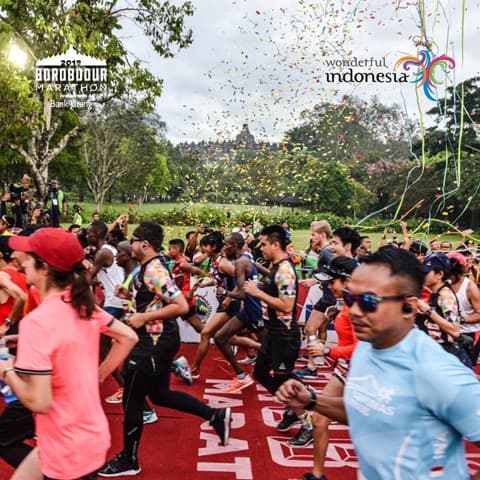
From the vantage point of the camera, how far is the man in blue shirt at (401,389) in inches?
67.7

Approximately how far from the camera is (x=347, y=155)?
164 feet

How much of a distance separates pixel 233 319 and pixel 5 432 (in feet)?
11.9

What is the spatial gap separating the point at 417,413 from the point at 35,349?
4.72ft

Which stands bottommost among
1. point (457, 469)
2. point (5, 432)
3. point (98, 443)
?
point (5, 432)

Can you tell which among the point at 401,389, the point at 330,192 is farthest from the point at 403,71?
the point at 330,192

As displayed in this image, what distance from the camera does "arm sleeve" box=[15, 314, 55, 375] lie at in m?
2.12

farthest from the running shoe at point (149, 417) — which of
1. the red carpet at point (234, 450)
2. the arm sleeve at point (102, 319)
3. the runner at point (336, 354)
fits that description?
the arm sleeve at point (102, 319)

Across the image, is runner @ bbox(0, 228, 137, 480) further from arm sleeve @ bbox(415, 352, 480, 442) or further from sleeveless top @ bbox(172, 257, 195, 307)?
sleeveless top @ bbox(172, 257, 195, 307)

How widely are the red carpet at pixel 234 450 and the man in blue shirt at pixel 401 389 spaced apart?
8.61ft

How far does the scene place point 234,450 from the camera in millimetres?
4742

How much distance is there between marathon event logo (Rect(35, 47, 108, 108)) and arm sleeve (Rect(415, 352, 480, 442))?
13.6m

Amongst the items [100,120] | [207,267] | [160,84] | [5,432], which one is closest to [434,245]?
[207,267]

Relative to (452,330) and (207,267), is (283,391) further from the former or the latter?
(207,267)

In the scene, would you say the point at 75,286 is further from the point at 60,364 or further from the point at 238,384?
the point at 238,384
